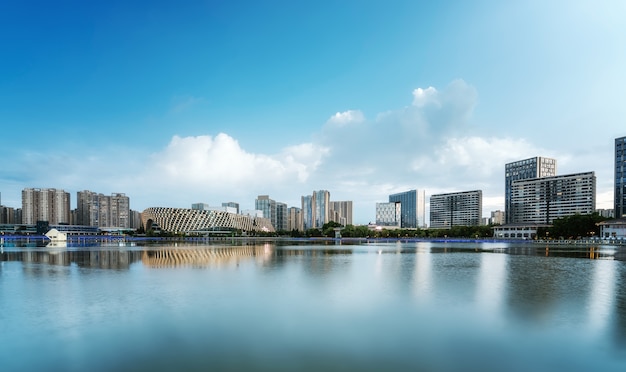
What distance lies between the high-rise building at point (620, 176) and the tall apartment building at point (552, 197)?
66.3ft

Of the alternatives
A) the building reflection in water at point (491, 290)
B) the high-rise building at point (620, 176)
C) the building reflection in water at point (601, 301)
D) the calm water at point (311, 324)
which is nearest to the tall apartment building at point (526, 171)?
the high-rise building at point (620, 176)

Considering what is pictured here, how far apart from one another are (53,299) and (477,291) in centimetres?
2260

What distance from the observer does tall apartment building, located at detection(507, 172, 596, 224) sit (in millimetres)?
150875

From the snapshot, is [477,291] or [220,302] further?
[477,291]

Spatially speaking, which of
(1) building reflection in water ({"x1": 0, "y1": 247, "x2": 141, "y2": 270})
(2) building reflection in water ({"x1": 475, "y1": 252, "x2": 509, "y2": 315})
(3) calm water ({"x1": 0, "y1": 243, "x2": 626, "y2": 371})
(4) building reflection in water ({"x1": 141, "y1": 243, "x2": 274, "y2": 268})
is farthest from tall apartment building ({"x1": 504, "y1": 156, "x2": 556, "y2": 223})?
(1) building reflection in water ({"x1": 0, "y1": 247, "x2": 141, "y2": 270})

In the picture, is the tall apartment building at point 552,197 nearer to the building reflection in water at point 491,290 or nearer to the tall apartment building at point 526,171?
the tall apartment building at point 526,171

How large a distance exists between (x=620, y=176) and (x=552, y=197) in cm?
Result: 4158

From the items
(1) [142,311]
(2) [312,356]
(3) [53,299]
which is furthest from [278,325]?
(3) [53,299]

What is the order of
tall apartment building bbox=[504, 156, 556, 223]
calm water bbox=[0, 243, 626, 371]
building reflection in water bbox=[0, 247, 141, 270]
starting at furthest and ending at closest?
tall apartment building bbox=[504, 156, 556, 223]
building reflection in water bbox=[0, 247, 141, 270]
calm water bbox=[0, 243, 626, 371]

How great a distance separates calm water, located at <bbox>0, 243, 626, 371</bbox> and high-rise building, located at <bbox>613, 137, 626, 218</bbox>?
12636 centimetres

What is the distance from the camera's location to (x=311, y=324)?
1391cm

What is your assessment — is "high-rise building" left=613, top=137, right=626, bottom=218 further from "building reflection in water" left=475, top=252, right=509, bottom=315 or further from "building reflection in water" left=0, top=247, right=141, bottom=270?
"building reflection in water" left=0, top=247, right=141, bottom=270

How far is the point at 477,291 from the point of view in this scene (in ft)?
67.1

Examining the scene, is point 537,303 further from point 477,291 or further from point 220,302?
point 220,302
